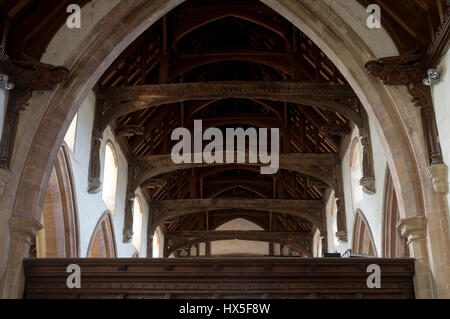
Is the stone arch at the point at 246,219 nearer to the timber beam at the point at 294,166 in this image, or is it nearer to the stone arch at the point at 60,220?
the timber beam at the point at 294,166

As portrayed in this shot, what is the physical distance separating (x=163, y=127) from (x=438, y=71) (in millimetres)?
9836

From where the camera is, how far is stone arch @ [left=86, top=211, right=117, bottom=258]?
1470 cm

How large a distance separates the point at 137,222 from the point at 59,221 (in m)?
6.36

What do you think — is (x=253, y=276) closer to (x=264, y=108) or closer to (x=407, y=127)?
(x=407, y=127)

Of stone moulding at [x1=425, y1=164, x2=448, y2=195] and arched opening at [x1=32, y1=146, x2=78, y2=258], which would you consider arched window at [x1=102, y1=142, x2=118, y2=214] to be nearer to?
arched opening at [x1=32, y1=146, x2=78, y2=258]

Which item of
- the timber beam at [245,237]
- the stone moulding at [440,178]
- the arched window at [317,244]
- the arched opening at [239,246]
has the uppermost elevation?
the arched opening at [239,246]

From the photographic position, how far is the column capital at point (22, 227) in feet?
27.5

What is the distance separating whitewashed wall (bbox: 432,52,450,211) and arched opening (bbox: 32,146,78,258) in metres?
6.85

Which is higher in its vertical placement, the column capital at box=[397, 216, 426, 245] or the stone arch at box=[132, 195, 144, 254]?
the stone arch at box=[132, 195, 144, 254]

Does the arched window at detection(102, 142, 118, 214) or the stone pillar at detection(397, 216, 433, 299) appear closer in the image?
the stone pillar at detection(397, 216, 433, 299)

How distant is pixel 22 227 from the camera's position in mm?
8406

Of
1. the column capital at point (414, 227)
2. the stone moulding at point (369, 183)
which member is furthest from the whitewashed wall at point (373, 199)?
the column capital at point (414, 227)

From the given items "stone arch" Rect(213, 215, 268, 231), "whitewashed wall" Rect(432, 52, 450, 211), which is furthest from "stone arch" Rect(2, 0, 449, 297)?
"stone arch" Rect(213, 215, 268, 231)

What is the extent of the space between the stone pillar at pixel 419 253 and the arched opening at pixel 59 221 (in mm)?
6560
